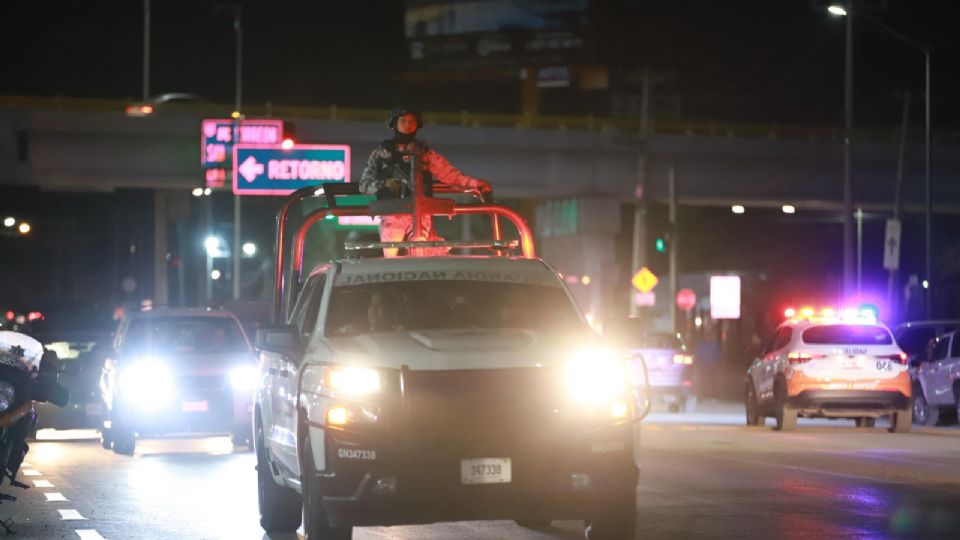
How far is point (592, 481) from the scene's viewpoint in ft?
36.8

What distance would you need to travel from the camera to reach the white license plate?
11.1 m

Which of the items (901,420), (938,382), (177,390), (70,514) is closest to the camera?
(70,514)

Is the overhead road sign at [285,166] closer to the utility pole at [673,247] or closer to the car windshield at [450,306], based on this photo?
the utility pole at [673,247]

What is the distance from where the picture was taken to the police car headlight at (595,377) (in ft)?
37.0

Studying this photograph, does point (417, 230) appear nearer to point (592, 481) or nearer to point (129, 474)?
point (592, 481)

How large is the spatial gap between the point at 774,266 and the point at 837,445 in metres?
74.2

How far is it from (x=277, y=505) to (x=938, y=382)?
65.3 feet

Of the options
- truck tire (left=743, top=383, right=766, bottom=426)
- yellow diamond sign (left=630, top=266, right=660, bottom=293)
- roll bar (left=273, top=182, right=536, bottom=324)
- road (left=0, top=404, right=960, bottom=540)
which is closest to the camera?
road (left=0, top=404, right=960, bottom=540)

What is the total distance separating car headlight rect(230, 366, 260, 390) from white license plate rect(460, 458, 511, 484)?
13.3 metres

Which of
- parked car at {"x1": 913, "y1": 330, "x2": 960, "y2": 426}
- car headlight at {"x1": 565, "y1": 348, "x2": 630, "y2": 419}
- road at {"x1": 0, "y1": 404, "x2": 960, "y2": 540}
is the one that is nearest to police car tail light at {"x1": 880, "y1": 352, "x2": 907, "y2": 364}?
road at {"x1": 0, "y1": 404, "x2": 960, "y2": 540}

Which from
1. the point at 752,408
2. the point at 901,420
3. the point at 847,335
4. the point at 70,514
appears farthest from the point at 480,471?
the point at 752,408

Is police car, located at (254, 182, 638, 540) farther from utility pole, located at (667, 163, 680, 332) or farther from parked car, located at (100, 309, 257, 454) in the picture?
utility pole, located at (667, 163, 680, 332)

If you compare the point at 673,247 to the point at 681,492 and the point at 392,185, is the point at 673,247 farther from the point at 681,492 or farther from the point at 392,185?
the point at 392,185

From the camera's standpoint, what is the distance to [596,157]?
63594mm
